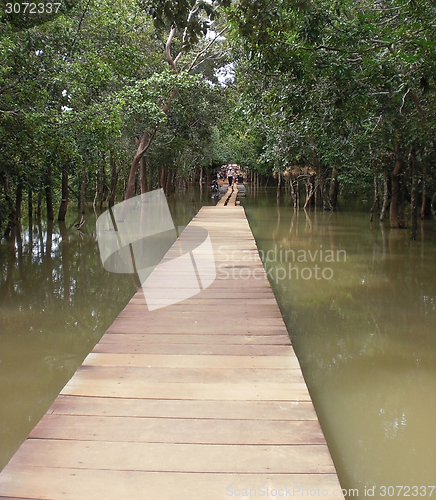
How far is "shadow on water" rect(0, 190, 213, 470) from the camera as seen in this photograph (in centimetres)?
388

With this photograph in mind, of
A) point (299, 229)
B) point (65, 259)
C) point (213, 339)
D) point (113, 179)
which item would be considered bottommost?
point (299, 229)

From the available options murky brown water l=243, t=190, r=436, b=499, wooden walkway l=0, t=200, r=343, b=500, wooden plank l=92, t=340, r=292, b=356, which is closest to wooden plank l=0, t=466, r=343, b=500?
wooden walkway l=0, t=200, r=343, b=500

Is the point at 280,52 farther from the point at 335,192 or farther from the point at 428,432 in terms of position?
the point at 335,192

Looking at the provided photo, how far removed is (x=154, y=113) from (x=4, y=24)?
6.24m

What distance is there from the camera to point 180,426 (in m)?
2.58

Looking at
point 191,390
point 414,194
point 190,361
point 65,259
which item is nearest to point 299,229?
point 414,194

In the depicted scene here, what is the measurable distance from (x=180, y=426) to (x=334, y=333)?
3366 mm

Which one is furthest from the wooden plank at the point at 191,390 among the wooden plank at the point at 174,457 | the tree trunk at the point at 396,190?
the tree trunk at the point at 396,190

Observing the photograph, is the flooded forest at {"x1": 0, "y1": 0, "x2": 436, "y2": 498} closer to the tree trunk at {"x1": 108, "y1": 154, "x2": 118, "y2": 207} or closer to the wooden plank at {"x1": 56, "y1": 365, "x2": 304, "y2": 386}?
the wooden plank at {"x1": 56, "y1": 365, "x2": 304, "y2": 386}

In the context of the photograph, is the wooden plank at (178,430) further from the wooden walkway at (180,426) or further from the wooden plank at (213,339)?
the wooden plank at (213,339)

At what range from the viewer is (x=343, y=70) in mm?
6051

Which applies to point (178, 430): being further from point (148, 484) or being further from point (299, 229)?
point (299, 229)

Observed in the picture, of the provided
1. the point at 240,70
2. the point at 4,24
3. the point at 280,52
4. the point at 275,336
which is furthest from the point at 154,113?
the point at 275,336

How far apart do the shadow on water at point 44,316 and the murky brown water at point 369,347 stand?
88.1 inches
